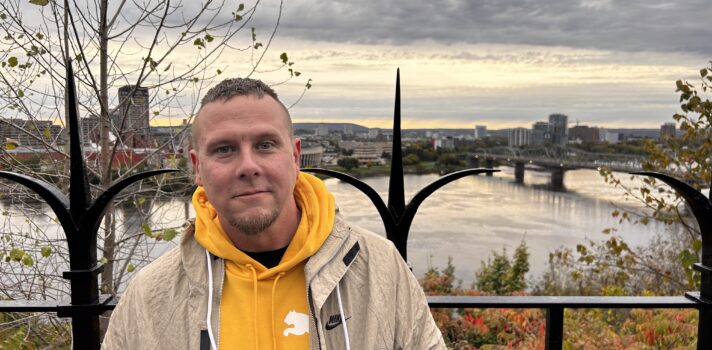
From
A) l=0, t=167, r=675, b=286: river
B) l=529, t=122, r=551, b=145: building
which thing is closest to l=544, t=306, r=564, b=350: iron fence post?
l=0, t=167, r=675, b=286: river

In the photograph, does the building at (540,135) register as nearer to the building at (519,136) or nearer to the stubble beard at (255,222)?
the building at (519,136)

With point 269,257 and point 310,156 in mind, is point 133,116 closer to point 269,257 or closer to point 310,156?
point 310,156

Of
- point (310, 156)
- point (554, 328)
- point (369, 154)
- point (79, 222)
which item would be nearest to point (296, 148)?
point (79, 222)

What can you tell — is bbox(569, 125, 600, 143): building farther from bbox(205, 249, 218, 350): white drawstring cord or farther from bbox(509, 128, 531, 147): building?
bbox(205, 249, 218, 350): white drawstring cord

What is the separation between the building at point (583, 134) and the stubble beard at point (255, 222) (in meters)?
15.1

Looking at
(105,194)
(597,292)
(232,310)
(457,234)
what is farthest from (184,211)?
(457,234)

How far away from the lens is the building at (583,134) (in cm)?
1540

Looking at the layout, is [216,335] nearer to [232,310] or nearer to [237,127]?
[232,310]

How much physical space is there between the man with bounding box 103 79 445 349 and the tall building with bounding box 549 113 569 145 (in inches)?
598

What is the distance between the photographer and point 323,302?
1.52 m

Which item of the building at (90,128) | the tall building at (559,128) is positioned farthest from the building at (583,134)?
the building at (90,128)

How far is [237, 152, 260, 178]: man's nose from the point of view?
5.05 ft

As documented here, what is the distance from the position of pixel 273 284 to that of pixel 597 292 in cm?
1024

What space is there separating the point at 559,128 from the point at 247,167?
17.0 meters
